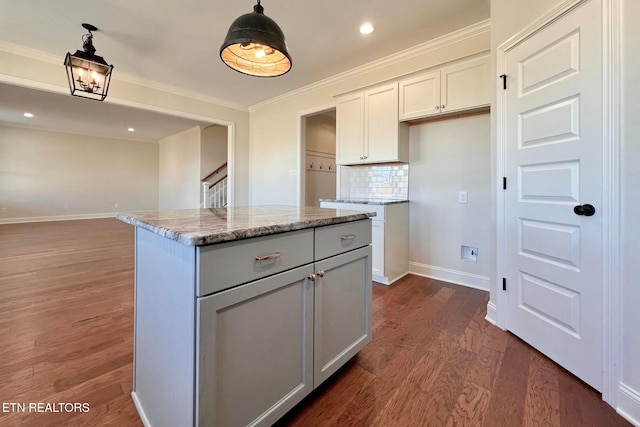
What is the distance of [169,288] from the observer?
0.96 metres

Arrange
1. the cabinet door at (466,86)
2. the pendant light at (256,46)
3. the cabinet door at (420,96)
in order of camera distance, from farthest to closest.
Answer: the cabinet door at (420,96), the cabinet door at (466,86), the pendant light at (256,46)

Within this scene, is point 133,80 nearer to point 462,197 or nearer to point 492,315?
point 462,197

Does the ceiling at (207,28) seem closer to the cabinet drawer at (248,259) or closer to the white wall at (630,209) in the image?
the white wall at (630,209)

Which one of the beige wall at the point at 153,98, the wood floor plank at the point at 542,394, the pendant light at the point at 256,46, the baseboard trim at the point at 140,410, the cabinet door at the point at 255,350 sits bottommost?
the wood floor plank at the point at 542,394

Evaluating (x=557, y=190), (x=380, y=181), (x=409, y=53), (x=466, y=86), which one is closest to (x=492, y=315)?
(x=557, y=190)

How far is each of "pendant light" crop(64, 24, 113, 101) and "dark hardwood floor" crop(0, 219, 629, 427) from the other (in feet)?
6.40

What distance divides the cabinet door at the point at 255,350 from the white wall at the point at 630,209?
144cm

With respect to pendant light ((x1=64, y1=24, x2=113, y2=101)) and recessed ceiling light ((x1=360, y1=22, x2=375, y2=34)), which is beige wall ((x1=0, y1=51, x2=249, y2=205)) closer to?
pendant light ((x1=64, y1=24, x2=113, y2=101))

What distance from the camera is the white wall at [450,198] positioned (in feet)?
9.26

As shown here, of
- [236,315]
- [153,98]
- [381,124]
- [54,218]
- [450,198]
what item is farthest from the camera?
[54,218]

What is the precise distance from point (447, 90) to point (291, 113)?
2508 mm

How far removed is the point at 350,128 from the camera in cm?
344

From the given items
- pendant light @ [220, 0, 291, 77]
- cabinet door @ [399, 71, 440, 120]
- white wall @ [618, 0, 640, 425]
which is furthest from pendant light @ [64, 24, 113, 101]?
white wall @ [618, 0, 640, 425]

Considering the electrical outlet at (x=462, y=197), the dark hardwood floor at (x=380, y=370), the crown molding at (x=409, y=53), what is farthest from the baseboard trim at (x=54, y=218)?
the electrical outlet at (x=462, y=197)
